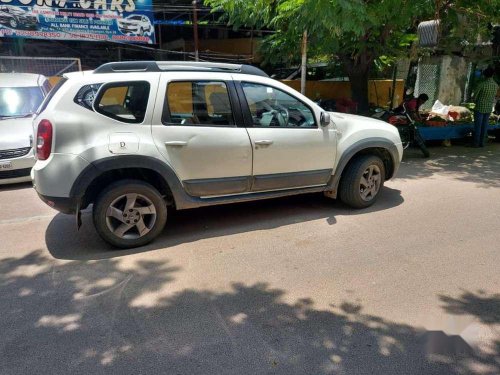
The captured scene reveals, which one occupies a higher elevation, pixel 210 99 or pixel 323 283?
pixel 210 99

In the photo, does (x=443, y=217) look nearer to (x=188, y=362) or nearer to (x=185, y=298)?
(x=185, y=298)

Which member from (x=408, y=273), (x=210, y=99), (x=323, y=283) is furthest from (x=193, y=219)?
(x=408, y=273)

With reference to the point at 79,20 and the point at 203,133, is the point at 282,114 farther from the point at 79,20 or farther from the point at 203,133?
the point at 79,20

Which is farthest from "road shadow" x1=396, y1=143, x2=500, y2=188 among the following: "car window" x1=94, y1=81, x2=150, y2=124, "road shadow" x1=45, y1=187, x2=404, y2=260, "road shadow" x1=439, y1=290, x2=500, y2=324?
"car window" x1=94, y1=81, x2=150, y2=124

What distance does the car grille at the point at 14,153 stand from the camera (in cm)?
618

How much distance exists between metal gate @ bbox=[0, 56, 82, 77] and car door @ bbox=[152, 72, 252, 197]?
8069 millimetres

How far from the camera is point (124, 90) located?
409cm

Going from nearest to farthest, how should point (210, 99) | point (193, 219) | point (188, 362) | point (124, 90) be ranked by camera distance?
point (188, 362) → point (124, 90) → point (210, 99) → point (193, 219)

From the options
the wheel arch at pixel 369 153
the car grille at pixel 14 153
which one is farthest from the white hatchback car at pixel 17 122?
the wheel arch at pixel 369 153

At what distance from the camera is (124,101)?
4105 millimetres

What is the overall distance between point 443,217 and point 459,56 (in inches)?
439

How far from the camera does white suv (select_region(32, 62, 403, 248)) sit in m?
3.83

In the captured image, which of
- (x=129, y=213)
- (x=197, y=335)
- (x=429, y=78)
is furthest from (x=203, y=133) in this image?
(x=429, y=78)

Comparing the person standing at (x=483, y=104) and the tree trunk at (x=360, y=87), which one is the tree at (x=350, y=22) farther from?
the person standing at (x=483, y=104)
